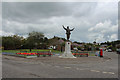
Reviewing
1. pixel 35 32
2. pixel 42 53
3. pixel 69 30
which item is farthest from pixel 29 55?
pixel 35 32

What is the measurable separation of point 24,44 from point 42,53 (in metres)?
36.5

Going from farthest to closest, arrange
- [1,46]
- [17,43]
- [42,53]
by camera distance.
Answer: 1. [17,43]
2. [1,46]
3. [42,53]

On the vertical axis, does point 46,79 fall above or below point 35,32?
below

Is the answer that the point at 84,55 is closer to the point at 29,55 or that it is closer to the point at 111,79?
the point at 29,55

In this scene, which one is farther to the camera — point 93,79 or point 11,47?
point 11,47

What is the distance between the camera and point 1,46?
1800 inches

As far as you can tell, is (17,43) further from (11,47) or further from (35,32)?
(35,32)

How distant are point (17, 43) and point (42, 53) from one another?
3349 cm

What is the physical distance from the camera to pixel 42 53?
73.3 feet

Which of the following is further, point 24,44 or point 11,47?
point 24,44

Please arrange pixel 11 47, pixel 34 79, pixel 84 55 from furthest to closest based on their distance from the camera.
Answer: pixel 11 47 < pixel 84 55 < pixel 34 79

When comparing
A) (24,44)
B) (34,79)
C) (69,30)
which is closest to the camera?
(34,79)

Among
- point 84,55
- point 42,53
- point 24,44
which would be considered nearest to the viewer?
point 42,53

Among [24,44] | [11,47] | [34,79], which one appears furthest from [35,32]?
[34,79]
